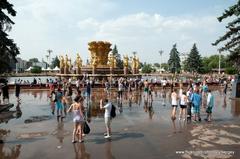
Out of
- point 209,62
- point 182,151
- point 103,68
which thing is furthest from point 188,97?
point 209,62

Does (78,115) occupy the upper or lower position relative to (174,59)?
lower

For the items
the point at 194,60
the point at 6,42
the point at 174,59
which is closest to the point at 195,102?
the point at 6,42

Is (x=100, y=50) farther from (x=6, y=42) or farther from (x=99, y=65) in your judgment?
(x=6, y=42)

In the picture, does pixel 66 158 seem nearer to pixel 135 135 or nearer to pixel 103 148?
pixel 103 148

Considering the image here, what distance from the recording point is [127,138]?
39.2ft

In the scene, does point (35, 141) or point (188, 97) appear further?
point (188, 97)

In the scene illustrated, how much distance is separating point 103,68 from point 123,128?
42333 millimetres

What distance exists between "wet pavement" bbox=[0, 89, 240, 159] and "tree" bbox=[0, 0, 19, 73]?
14.3 feet

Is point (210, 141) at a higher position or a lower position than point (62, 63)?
lower

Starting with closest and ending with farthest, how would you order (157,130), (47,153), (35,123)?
1. (47,153)
2. (157,130)
3. (35,123)

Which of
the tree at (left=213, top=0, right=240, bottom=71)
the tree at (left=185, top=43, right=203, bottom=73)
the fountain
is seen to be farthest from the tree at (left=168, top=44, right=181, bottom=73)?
the tree at (left=213, top=0, right=240, bottom=71)

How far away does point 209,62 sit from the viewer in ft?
567

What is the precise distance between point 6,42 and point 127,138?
12.4 metres

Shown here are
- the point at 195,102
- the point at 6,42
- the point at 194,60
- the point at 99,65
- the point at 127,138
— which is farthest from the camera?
the point at 194,60
